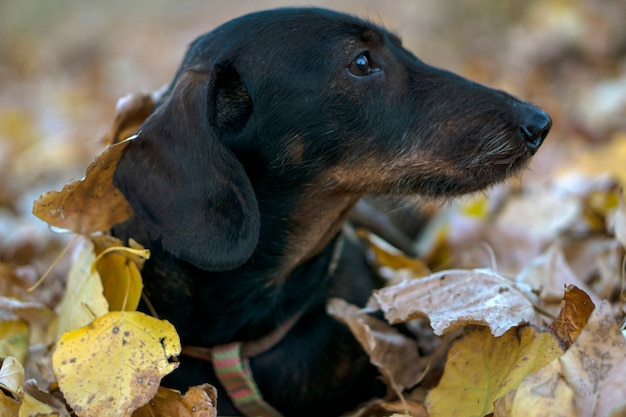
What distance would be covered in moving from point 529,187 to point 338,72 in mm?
2306

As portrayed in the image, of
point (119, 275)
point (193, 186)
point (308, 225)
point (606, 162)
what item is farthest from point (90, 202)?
point (606, 162)

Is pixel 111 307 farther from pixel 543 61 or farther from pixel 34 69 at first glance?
pixel 34 69

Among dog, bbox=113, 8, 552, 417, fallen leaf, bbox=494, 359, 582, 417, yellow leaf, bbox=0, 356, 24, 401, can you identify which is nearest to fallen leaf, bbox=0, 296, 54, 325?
dog, bbox=113, 8, 552, 417

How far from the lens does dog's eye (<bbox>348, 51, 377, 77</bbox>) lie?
2785 mm

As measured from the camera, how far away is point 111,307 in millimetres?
2695

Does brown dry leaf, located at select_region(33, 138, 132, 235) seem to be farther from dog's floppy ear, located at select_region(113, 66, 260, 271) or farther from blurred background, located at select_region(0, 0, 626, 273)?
blurred background, located at select_region(0, 0, 626, 273)

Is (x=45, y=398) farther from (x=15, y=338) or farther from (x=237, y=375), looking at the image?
(x=237, y=375)

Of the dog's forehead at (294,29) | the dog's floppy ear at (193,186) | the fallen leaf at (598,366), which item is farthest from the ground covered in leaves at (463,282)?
the dog's forehead at (294,29)

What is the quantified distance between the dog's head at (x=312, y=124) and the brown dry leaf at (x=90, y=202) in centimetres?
7

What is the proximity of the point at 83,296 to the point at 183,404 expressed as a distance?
1.91 feet

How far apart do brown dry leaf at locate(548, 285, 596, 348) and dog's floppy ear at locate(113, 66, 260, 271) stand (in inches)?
Answer: 36.9

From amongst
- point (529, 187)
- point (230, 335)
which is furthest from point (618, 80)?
point (230, 335)

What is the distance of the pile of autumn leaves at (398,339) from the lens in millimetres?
1923

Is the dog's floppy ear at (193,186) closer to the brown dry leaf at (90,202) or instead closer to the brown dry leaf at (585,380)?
the brown dry leaf at (90,202)
